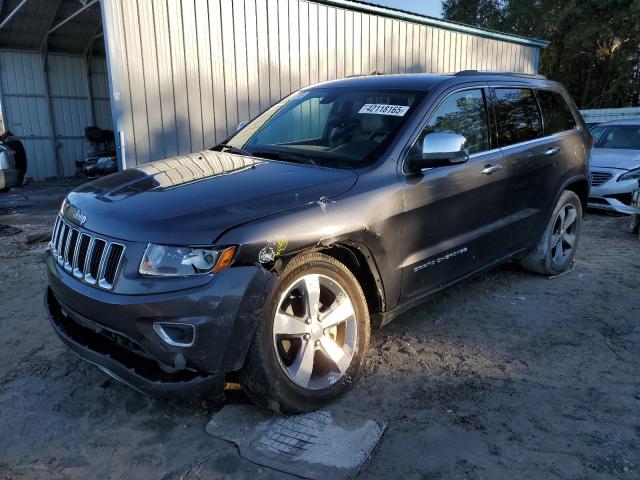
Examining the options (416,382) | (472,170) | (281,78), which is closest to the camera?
(416,382)

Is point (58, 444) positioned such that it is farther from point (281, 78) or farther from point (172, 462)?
point (281, 78)

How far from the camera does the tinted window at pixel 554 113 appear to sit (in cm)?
463

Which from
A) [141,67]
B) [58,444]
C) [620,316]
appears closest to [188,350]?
[58,444]

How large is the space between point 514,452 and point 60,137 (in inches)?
585

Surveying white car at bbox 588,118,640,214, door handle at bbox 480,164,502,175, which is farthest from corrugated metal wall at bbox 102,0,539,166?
door handle at bbox 480,164,502,175

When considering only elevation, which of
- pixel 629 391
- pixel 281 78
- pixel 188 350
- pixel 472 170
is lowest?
pixel 629 391

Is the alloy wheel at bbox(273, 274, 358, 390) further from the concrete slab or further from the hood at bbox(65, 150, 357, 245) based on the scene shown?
the hood at bbox(65, 150, 357, 245)

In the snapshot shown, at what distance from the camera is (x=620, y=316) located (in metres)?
4.14

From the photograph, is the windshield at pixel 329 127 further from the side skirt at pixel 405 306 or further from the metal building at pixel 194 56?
the metal building at pixel 194 56

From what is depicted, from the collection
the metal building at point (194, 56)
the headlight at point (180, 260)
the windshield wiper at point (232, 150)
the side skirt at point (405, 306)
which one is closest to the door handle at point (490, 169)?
the side skirt at point (405, 306)

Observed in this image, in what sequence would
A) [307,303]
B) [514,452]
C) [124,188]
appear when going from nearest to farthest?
[514,452] < [307,303] < [124,188]

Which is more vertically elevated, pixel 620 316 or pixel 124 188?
pixel 124 188

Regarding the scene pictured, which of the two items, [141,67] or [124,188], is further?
[141,67]

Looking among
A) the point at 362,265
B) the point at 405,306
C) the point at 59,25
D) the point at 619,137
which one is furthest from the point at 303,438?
the point at 59,25
